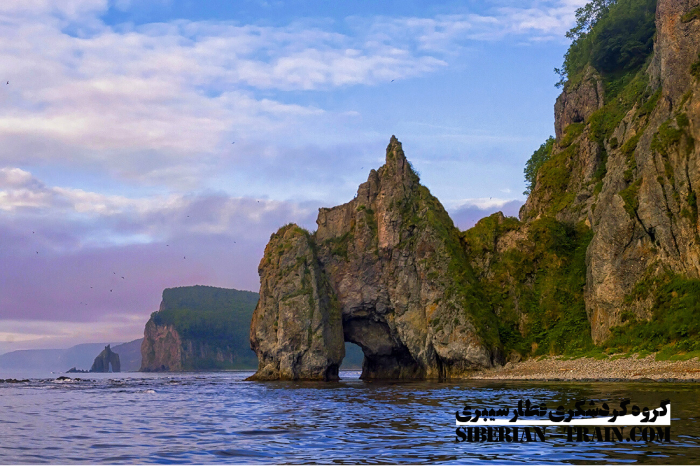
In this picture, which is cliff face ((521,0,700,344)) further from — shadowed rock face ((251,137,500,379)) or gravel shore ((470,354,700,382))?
shadowed rock face ((251,137,500,379))

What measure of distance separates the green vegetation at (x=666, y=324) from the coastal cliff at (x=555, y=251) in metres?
0.16

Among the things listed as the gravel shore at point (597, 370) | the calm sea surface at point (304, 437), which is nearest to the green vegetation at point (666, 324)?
the gravel shore at point (597, 370)

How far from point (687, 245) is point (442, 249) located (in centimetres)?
3596

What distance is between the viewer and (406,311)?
92062 millimetres

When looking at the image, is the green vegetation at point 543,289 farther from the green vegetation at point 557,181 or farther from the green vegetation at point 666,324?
the green vegetation at point 666,324

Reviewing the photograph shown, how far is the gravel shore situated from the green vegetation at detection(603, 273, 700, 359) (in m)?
2.19

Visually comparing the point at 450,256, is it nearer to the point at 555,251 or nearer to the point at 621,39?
the point at 555,251

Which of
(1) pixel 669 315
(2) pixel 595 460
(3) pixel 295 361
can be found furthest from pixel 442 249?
(2) pixel 595 460

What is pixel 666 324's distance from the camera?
59.1m

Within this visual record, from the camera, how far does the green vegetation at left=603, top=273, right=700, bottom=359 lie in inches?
2179

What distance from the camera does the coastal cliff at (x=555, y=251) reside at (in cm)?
6325

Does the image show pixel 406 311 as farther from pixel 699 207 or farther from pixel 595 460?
pixel 595 460

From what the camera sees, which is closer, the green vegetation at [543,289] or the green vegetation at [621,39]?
the green vegetation at [543,289]

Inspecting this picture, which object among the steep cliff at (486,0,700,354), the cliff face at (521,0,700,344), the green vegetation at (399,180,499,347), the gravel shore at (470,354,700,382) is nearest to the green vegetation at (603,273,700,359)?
the steep cliff at (486,0,700,354)
